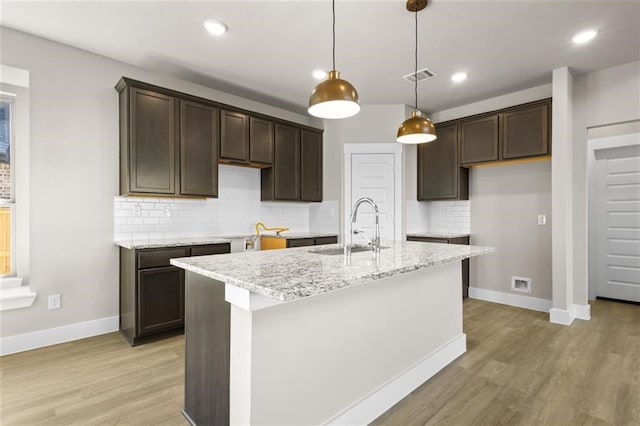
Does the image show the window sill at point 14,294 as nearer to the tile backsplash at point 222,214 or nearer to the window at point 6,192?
the window at point 6,192

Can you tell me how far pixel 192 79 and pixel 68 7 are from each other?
1.38 m

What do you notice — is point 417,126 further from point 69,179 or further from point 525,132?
point 69,179

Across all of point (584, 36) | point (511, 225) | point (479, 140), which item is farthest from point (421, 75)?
point (511, 225)

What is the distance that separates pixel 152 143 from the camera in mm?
3262

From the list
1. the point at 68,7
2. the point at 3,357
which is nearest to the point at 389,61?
the point at 68,7

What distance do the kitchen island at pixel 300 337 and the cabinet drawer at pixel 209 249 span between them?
1.38 metres

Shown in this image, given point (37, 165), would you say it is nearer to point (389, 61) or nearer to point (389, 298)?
point (389, 298)

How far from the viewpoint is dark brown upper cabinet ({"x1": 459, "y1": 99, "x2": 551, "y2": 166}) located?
3861 millimetres

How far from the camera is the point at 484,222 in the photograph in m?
4.72

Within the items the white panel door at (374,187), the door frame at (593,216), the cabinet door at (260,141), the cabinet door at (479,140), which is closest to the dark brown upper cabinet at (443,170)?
the cabinet door at (479,140)

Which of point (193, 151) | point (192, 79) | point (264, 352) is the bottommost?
point (264, 352)

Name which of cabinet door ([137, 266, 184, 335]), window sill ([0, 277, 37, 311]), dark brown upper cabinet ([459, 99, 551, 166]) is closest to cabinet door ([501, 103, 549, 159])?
dark brown upper cabinet ([459, 99, 551, 166])

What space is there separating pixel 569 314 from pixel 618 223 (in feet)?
6.06

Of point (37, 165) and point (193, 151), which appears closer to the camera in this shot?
point (37, 165)
